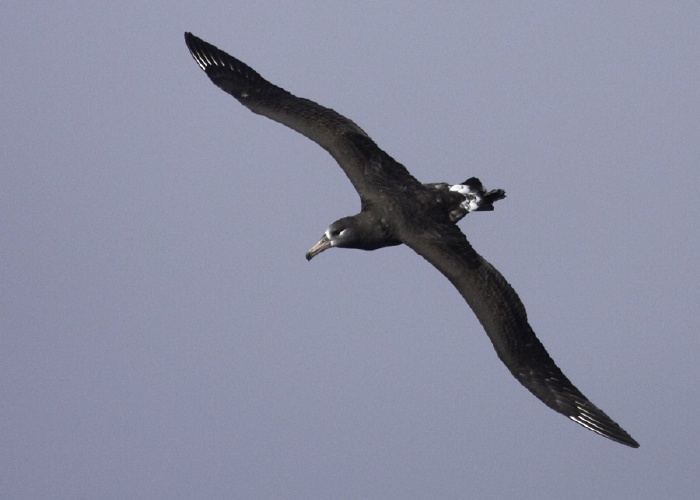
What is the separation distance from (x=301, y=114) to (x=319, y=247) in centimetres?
311

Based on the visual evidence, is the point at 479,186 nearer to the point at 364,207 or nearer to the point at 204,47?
the point at 364,207

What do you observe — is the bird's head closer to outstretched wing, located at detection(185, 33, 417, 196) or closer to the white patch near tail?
outstretched wing, located at detection(185, 33, 417, 196)

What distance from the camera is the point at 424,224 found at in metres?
25.7

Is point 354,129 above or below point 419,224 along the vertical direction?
above

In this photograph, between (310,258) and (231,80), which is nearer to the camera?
(310,258)

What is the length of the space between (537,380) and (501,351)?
0.83 metres

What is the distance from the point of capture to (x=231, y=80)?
96.0ft

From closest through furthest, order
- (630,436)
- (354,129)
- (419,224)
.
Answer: (630,436) < (419,224) < (354,129)

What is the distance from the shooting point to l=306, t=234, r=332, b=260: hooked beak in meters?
26.4

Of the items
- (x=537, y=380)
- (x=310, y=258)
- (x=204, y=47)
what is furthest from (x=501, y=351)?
(x=204, y=47)

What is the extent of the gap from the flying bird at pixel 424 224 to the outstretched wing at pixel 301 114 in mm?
20

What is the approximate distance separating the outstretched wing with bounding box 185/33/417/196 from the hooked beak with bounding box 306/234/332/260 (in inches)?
45.3

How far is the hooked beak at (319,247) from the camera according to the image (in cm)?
2638

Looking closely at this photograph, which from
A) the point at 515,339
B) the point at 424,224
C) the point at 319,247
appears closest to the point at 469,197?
the point at 424,224
